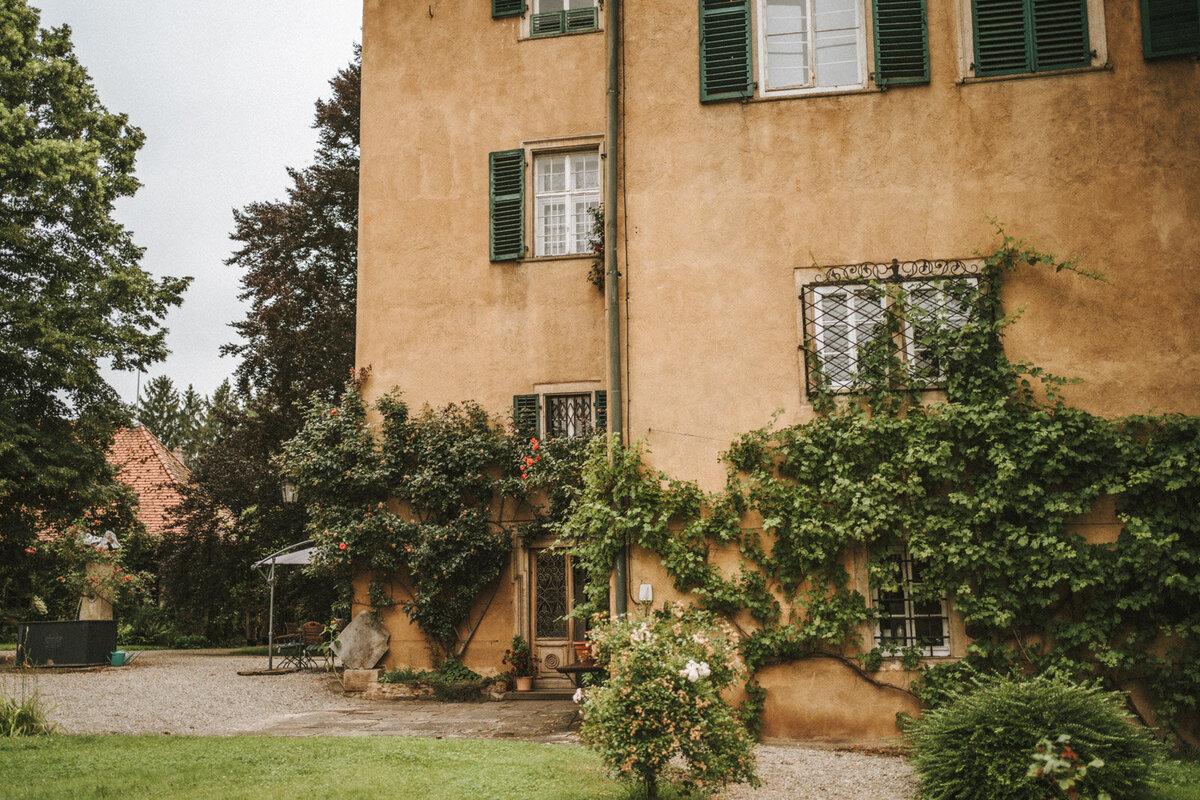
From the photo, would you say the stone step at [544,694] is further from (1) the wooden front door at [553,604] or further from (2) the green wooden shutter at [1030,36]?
(2) the green wooden shutter at [1030,36]

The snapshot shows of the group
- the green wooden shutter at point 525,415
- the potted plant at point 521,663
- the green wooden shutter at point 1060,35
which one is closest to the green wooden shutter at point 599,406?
the green wooden shutter at point 525,415

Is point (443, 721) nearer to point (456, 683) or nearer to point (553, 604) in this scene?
point (456, 683)

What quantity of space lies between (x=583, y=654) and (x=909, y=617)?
454cm

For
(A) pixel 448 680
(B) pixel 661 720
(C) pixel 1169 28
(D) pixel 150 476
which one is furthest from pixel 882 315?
(D) pixel 150 476

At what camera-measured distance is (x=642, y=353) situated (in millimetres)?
10039

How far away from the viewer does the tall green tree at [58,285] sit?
18.0 metres

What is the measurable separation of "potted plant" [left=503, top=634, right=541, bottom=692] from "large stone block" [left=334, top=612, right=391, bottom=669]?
1831 millimetres

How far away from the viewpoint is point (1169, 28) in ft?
31.7

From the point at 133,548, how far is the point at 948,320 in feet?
58.6

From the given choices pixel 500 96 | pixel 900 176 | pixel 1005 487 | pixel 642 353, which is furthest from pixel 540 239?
pixel 1005 487

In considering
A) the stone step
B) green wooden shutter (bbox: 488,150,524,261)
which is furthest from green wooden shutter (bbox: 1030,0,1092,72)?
the stone step

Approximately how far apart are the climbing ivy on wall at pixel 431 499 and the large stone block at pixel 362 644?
370 mm

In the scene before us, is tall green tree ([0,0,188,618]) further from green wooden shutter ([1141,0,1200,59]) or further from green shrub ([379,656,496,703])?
green wooden shutter ([1141,0,1200,59])

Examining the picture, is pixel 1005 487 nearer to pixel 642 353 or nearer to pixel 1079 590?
pixel 1079 590
